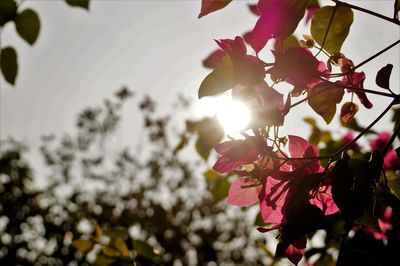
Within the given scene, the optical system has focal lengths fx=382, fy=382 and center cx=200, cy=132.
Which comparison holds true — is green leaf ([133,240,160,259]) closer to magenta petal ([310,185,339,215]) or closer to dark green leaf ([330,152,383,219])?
magenta petal ([310,185,339,215])

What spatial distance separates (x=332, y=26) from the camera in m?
0.74

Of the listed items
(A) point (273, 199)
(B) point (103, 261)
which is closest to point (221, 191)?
(B) point (103, 261)

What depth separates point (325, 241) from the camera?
1774 mm

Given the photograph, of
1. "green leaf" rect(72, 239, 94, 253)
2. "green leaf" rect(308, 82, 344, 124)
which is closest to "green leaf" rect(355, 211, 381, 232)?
"green leaf" rect(308, 82, 344, 124)

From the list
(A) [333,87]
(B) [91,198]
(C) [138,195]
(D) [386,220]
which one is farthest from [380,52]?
(B) [91,198]

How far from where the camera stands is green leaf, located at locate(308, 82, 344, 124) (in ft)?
2.30

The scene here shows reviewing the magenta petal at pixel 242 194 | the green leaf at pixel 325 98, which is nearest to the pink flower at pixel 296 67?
the green leaf at pixel 325 98

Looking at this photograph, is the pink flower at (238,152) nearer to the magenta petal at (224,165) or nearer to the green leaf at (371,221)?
the magenta petal at (224,165)

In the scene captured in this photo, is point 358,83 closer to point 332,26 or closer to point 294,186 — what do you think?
point 332,26

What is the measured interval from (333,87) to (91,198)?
1680cm

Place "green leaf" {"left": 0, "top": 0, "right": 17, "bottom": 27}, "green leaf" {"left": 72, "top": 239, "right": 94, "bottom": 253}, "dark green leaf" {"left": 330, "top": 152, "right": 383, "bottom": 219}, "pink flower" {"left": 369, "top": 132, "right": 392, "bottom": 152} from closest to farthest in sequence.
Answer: "dark green leaf" {"left": 330, "top": 152, "right": 383, "bottom": 219} → "green leaf" {"left": 0, "top": 0, "right": 17, "bottom": 27} → "green leaf" {"left": 72, "top": 239, "right": 94, "bottom": 253} → "pink flower" {"left": 369, "top": 132, "right": 392, "bottom": 152}

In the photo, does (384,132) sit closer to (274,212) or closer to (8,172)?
(274,212)

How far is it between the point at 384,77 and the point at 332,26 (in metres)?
0.14

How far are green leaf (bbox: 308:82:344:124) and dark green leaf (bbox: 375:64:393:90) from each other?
65mm
